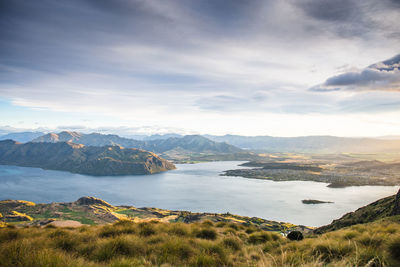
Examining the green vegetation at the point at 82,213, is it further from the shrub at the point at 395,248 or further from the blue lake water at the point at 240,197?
the shrub at the point at 395,248

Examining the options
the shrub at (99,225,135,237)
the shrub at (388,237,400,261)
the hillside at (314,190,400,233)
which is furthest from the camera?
the hillside at (314,190,400,233)

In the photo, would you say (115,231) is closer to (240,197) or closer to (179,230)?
(179,230)

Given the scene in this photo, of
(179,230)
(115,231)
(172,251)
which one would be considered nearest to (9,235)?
(115,231)

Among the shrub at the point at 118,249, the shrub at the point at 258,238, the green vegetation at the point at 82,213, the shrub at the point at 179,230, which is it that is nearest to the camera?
the shrub at the point at 118,249

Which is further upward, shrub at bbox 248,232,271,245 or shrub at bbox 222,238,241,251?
shrub at bbox 222,238,241,251

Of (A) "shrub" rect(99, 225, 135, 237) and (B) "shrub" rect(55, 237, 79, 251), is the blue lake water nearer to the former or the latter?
(A) "shrub" rect(99, 225, 135, 237)

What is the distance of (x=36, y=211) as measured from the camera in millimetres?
103875

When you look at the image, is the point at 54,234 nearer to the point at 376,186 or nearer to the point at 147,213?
the point at 147,213

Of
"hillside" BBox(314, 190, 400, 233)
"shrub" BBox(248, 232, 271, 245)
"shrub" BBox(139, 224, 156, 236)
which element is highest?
"shrub" BBox(139, 224, 156, 236)

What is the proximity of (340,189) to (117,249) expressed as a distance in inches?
7382

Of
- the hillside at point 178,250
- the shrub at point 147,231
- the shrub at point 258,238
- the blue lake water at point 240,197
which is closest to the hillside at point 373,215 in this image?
the shrub at point 258,238

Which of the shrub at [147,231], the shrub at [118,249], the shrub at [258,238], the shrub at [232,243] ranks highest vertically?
the shrub at [118,249]

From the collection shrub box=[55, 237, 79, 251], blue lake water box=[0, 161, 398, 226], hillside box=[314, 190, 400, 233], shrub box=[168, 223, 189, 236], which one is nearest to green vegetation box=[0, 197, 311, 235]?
blue lake water box=[0, 161, 398, 226]

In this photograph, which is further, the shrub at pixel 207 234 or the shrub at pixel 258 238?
the shrub at pixel 258 238
